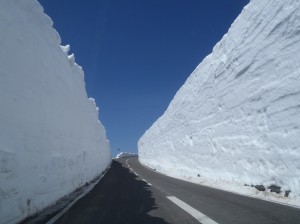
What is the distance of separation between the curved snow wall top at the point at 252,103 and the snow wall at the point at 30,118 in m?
Answer: 7.07

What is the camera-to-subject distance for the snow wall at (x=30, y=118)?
6301 millimetres

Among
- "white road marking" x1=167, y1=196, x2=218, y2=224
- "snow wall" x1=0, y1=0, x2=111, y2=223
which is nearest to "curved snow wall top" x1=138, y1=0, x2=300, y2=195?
"white road marking" x1=167, y1=196, x2=218, y2=224

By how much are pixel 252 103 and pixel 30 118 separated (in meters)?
9.52

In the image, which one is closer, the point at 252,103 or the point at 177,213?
the point at 177,213

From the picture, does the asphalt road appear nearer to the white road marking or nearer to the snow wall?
the white road marking

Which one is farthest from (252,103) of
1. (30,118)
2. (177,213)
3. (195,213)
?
(30,118)

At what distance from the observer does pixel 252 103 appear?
14.0m

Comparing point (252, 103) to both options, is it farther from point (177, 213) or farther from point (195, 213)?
point (177, 213)

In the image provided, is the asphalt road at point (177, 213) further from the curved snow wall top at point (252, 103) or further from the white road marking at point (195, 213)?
the curved snow wall top at point (252, 103)

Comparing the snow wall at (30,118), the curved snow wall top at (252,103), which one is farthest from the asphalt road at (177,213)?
the curved snow wall top at (252,103)

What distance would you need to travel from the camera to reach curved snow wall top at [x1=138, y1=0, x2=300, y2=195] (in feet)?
35.8

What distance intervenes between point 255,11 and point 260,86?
152 inches

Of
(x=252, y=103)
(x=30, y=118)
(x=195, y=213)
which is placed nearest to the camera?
(x=195, y=213)

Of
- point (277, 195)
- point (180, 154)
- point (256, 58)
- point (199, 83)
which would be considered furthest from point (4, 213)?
point (180, 154)
